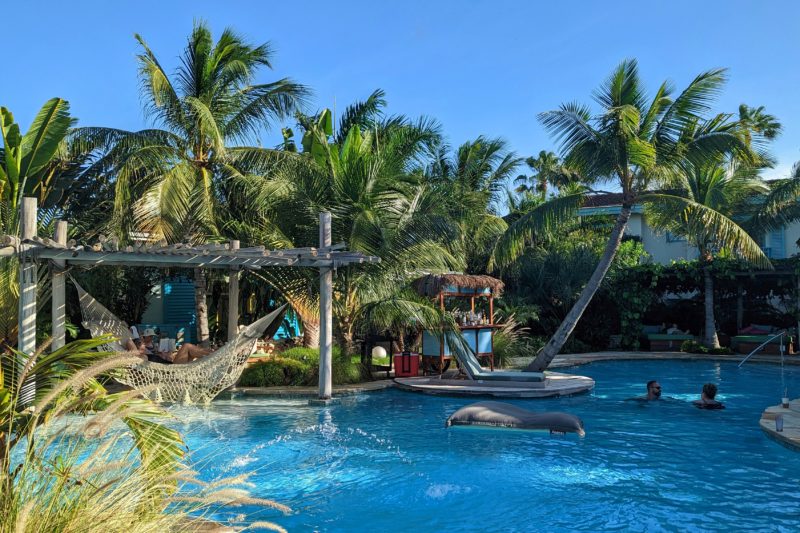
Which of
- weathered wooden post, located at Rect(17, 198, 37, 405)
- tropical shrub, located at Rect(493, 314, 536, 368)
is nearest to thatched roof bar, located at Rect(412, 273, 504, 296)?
tropical shrub, located at Rect(493, 314, 536, 368)

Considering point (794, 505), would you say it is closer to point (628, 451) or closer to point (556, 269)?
point (628, 451)

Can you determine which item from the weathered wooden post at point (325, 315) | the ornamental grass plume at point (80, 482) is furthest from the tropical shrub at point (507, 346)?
the ornamental grass plume at point (80, 482)

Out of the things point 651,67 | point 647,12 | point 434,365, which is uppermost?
point 647,12

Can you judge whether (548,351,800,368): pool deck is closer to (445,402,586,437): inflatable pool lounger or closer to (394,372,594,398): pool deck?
(394,372,594,398): pool deck

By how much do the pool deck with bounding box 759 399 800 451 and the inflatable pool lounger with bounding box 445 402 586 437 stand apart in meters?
2.60

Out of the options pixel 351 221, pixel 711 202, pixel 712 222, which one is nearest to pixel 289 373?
pixel 351 221

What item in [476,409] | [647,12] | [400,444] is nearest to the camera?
[400,444]

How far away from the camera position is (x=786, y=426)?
9406mm

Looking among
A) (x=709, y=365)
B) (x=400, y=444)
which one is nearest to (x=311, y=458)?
(x=400, y=444)

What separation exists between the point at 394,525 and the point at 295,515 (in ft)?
3.22

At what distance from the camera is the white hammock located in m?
9.99

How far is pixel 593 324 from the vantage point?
23.2 m

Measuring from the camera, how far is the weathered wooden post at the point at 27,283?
9.62 meters

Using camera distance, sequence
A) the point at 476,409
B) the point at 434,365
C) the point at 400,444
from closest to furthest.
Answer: the point at 400,444, the point at 476,409, the point at 434,365
